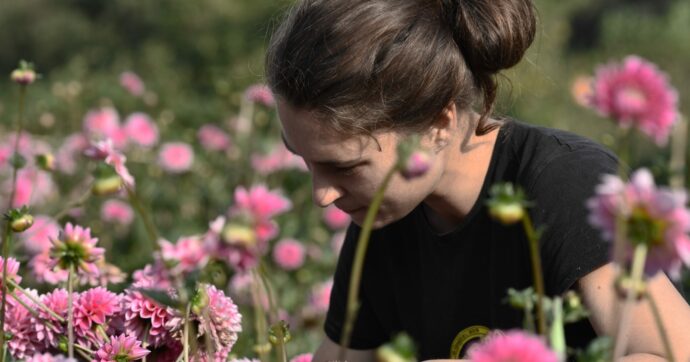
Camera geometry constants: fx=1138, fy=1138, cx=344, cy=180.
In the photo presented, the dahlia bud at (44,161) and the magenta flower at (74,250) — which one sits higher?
the magenta flower at (74,250)

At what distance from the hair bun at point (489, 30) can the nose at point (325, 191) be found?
0.33 meters

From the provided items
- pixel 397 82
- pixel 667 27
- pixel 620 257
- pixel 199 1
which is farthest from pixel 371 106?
pixel 667 27

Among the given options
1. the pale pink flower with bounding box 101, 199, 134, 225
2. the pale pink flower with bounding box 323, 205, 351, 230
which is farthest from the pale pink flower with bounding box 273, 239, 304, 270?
the pale pink flower with bounding box 101, 199, 134, 225

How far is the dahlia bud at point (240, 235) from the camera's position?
0.94m

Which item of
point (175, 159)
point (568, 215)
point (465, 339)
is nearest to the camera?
point (568, 215)

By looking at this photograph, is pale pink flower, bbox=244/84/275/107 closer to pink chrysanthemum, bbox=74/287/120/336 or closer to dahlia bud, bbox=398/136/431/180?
pink chrysanthemum, bbox=74/287/120/336

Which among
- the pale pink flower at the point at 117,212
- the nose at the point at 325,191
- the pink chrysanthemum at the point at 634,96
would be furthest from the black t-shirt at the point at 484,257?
the pale pink flower at the point at 117,212

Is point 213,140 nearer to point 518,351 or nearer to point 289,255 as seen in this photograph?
point 289,255

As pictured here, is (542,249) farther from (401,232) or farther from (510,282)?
(401,232)

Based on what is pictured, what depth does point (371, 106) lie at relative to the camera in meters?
1.74

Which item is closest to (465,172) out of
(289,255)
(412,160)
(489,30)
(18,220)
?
(489,30)

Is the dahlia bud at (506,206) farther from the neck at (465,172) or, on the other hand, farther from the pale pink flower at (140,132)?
the pale pink flower at (140,132)

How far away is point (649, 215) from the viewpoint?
86cm

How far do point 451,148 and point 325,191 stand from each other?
294mm
